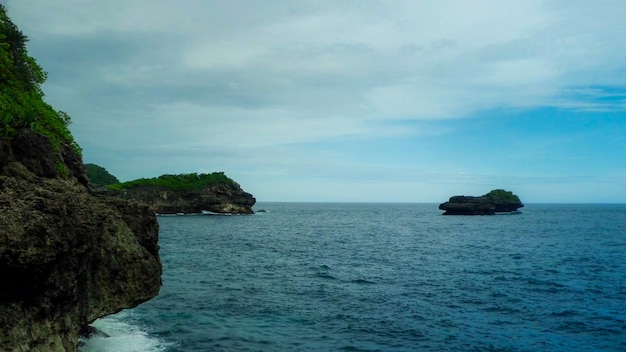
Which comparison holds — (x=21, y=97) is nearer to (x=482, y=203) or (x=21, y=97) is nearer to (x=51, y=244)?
(x=51, y=244)

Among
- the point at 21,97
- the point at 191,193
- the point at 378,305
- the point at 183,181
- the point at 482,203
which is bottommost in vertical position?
the point at 378,305

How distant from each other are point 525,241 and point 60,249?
7511 centimetres

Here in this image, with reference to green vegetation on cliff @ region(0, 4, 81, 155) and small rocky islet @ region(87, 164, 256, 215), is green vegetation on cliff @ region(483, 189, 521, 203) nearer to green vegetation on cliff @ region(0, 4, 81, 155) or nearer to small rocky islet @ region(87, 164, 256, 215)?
small rocky islet @ region(87, 164, 256, 215)

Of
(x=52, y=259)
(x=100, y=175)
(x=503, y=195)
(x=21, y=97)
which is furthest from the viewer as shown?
(x=100, y=175)

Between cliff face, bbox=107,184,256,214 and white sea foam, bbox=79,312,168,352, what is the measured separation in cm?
12716

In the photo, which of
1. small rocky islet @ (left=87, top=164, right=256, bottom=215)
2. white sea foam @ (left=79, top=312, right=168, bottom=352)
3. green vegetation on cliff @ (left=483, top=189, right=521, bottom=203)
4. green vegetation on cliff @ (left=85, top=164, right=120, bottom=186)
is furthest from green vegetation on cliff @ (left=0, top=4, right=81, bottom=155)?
green vegetation on cliff @ (left=483, top=189, right=521, bottom=203)

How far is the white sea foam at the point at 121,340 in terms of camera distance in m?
19.5

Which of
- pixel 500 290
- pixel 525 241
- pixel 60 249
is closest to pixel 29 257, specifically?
pixel 60 249

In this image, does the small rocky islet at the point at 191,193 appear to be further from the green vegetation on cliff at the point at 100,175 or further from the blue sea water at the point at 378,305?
the blue sea water at the point at 378,305

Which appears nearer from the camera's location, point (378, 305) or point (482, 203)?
point (378, 305)

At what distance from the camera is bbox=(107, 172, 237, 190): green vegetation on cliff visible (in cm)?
15210

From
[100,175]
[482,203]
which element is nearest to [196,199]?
[100,175]

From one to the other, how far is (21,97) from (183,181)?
151625 millimetres

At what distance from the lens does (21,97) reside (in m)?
16.9
